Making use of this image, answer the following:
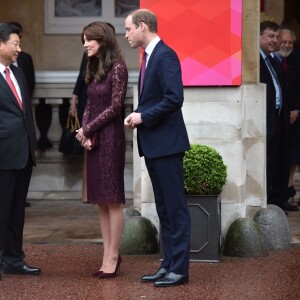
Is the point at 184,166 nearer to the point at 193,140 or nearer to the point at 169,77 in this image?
the point at 193,140

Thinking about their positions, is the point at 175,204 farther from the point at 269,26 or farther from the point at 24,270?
the point at 269,26

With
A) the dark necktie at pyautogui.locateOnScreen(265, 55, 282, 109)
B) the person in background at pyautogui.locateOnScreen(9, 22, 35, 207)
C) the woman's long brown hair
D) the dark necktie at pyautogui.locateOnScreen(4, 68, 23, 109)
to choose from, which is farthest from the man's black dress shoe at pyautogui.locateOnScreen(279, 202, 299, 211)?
the dark necktie at pyautogui.locateOnScreen(4, 68, 23, 109)

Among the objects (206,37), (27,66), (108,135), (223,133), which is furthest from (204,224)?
(27,66)

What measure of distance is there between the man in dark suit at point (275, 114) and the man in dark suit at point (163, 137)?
3344 millimetres

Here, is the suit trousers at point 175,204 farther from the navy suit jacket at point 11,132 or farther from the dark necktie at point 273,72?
the dark necktie at point 273,72

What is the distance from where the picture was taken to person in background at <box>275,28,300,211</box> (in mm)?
13188

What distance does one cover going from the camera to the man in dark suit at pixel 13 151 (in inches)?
364

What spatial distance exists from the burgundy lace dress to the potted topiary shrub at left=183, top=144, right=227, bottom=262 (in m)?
0.84

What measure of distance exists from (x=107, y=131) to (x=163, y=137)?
53cm

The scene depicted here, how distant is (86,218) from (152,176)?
388 cm

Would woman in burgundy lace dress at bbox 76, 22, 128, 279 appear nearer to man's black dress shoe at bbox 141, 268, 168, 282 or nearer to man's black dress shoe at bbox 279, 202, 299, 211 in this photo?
man's black dress shoe at bbox 141, 268, 168, 282

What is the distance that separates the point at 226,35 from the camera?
10.4 meters

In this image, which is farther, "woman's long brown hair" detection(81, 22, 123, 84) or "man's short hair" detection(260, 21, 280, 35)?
"man's short hair" detection(260, 21, 280, 35)

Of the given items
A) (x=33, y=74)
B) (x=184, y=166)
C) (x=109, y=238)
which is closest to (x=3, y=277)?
(x=109, y=238)
